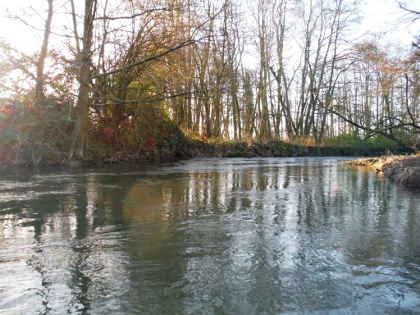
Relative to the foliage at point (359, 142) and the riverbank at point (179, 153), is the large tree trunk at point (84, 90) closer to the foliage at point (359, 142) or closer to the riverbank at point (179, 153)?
the riverbank at point (179, 153)

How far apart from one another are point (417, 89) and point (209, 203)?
4.52 m

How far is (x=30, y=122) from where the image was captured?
850 centimetres

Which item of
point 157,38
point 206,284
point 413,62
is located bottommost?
point 206,284

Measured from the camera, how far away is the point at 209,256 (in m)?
2.11

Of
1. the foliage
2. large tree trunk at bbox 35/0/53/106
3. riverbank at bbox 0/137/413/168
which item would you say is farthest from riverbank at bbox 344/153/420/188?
the foliage

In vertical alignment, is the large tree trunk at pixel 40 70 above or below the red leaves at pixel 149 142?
above

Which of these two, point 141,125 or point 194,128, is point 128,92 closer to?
point 141,125

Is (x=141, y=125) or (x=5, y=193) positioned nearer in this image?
(x=5, y=193)

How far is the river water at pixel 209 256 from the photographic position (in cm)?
152

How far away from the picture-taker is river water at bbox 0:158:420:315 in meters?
1.52

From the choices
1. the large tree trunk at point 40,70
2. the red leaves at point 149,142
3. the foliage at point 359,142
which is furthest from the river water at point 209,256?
the foliage at point 359,142

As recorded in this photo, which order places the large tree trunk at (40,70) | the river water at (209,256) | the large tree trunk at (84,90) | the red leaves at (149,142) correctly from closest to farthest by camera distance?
the river water at (209,256) → the large tree trunk at (84,90) → the large tree trunk at (40,70) → the red leaves at (149,142)

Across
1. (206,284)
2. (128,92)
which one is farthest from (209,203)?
(128,92)

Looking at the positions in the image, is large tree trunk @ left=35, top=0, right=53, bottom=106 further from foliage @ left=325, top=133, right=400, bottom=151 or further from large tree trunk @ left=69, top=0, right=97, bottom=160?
foliage @ left=325, top=133, right=400, bottom=151
